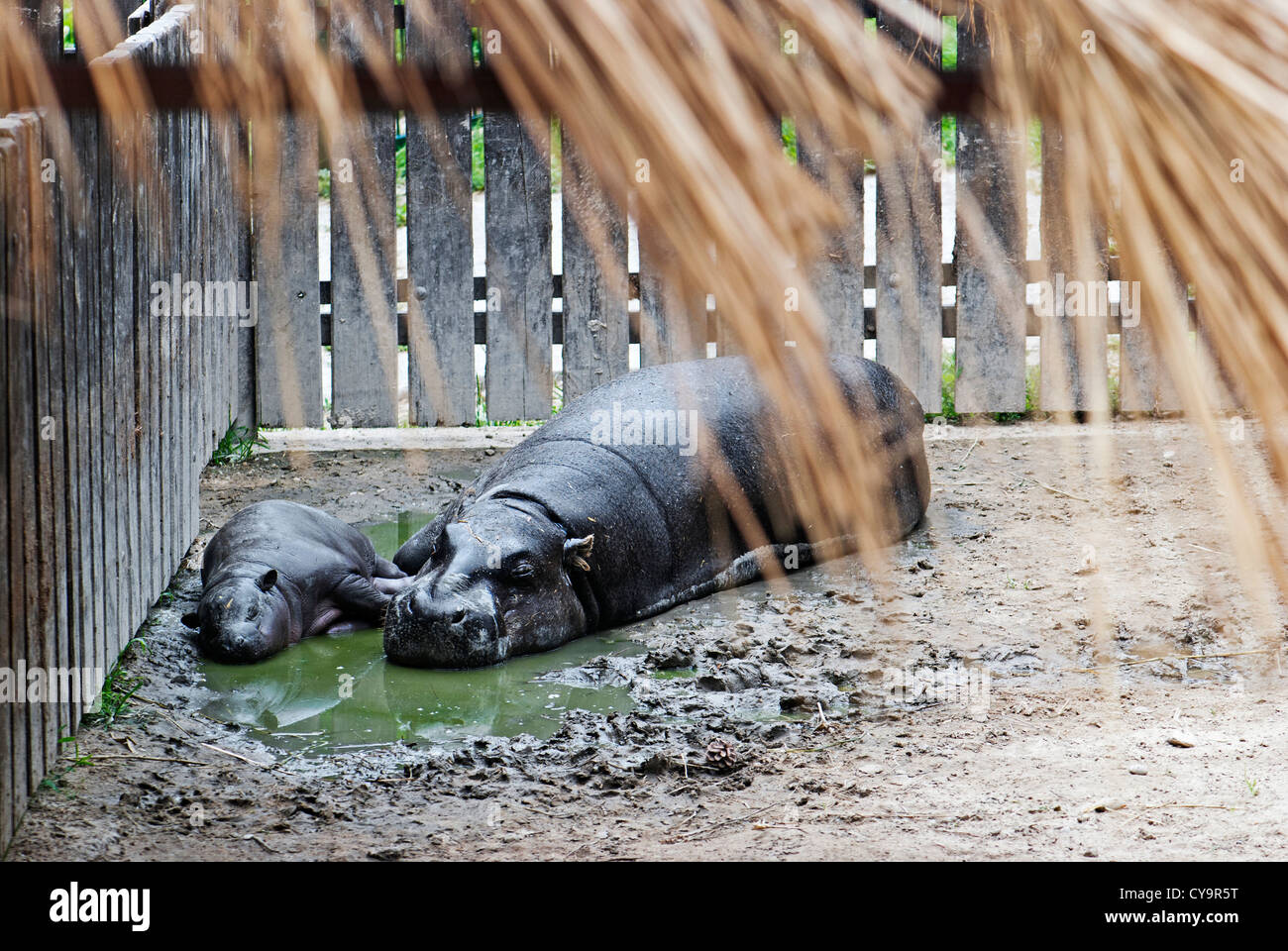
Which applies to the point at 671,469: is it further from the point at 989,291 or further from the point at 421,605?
the point at 989,291

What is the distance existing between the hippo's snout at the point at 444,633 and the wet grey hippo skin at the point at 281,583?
492 mm

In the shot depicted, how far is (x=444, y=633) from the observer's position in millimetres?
4914

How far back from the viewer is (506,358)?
26.5 feet

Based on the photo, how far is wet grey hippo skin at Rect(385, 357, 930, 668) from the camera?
16.5 feet

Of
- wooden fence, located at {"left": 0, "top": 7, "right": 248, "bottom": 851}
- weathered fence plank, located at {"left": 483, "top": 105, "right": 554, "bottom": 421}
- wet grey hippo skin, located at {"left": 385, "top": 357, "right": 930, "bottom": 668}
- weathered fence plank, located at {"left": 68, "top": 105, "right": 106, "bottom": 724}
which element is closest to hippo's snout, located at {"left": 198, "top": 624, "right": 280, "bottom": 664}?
wooden fence, located at {"left": 0, "top": 7, "right": 248, "bottom": 851}

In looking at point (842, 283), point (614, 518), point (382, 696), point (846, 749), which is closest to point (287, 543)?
point (382, 696)

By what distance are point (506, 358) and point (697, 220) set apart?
23.2ft

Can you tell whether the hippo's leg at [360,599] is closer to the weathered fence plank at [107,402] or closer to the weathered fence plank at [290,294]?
the weathered fence plank at [107,402]

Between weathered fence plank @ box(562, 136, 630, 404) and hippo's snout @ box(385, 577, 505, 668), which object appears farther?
weathered fence plank @ box(562, 136, 630, 404)

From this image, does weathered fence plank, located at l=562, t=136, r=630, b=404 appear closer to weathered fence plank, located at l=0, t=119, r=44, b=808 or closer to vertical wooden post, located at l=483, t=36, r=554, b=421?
vertical wooden post, located at l=483, t=36, r=554, b=421

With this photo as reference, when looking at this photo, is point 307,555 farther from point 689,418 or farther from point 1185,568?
point 1185,568

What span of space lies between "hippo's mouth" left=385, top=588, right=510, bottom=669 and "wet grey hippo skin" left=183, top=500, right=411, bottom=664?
48 cm
